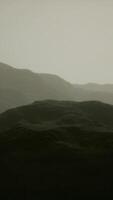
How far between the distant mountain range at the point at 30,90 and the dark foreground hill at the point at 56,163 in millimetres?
76547

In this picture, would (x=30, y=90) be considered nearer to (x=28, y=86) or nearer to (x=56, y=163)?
(x=28, y=86)

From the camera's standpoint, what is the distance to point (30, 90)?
126m

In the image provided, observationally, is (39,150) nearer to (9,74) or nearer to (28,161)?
(28,161)

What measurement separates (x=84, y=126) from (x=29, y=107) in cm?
1373

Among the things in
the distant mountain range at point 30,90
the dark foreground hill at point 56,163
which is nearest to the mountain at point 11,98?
the distant mountain range at point 30,90

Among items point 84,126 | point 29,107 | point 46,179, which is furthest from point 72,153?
point 29,107

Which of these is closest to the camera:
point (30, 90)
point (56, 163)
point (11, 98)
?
point (56, 163)

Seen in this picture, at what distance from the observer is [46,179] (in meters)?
26.6

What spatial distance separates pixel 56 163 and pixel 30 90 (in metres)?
99.5

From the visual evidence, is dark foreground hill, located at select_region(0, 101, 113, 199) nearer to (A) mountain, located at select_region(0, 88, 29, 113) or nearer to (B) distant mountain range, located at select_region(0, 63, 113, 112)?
(A) mountain, located at select_region(0, 88, 29, 113)

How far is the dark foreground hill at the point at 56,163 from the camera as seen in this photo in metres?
25.7

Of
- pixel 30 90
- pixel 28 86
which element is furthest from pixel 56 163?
pixel 28 86

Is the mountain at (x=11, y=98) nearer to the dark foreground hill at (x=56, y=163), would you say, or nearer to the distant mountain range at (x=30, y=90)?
the distant mountain range at (x=30, y=90)

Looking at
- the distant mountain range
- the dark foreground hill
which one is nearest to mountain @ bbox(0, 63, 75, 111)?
the distant mountain range
